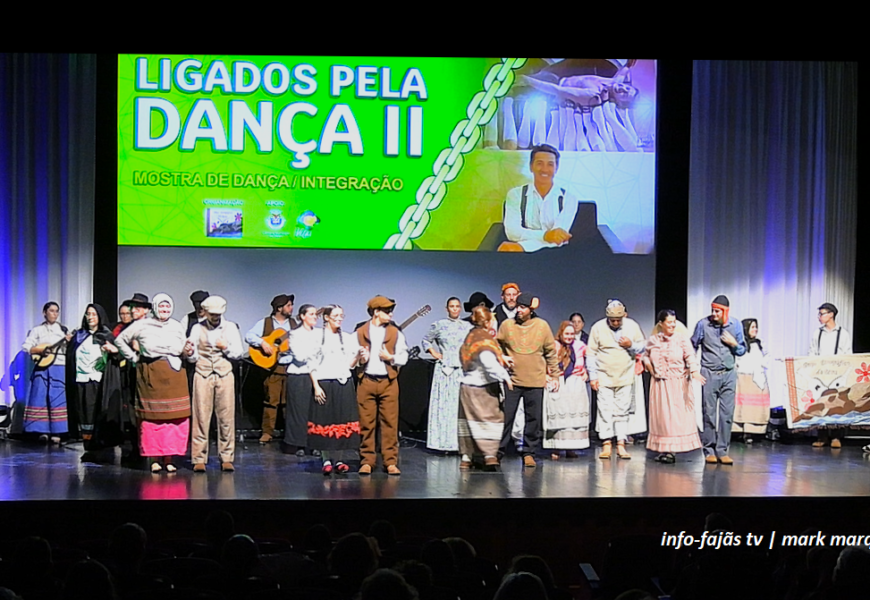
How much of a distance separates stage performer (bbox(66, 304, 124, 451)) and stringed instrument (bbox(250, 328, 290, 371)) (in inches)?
52.5

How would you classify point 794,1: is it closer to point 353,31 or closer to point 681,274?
point 353,31

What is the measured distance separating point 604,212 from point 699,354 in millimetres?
2363

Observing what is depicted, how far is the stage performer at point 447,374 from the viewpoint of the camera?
27.7 ft

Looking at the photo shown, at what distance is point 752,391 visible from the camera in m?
9.34

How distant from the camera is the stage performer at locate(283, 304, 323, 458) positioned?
7398 mm

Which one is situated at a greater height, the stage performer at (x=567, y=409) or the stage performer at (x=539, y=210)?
the stage performer at (x=539, y=210)

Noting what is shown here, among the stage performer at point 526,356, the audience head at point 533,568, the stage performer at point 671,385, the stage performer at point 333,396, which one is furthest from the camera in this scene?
the stage performer at point 671,385

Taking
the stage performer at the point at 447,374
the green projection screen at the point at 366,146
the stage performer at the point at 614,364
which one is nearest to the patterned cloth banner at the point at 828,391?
the stage performer at the point at 614,364

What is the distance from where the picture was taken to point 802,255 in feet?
35.2

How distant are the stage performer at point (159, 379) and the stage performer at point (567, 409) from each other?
8.88 ft

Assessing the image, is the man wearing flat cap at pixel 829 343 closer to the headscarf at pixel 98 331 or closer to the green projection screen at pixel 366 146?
the green projection screen at pixel 366 146

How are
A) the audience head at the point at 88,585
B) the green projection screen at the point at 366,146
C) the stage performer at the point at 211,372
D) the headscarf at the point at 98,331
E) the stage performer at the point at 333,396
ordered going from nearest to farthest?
the audience head at the point at 88,585
the stage performer at the point at 211,372
the stage performer at the point at 333,396
the headscarf at the point at 98,331
the green projection screen at the point at 366,146

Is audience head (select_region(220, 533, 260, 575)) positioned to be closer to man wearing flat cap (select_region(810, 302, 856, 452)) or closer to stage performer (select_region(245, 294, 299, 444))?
stage performer (select_region(245, 294, 299, 444))

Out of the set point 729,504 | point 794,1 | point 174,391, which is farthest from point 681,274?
point 794,1
